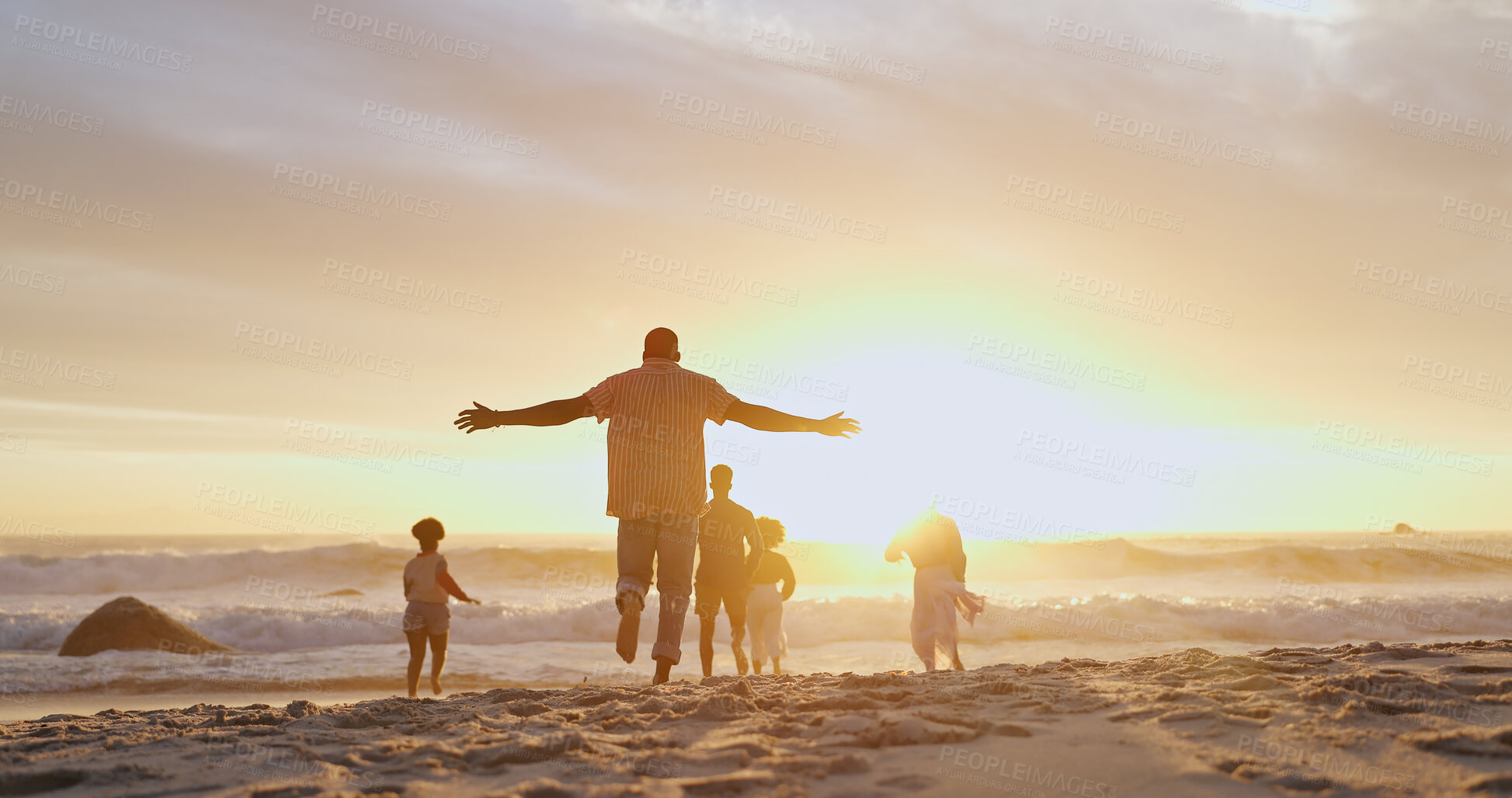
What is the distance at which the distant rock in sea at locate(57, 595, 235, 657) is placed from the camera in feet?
44.0

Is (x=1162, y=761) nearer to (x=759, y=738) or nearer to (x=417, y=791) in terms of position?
(x=759, y=738)

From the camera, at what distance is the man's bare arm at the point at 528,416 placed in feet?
19.0

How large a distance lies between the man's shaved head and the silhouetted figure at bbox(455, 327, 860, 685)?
15 centimetres

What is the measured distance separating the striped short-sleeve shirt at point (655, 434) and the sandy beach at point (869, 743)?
1.23 meters

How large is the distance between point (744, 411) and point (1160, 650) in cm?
1239

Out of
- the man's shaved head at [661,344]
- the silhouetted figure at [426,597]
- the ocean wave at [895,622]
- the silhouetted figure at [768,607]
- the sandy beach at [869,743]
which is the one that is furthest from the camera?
the ocean wave at [895,622]

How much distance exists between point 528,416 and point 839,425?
2.02 meters

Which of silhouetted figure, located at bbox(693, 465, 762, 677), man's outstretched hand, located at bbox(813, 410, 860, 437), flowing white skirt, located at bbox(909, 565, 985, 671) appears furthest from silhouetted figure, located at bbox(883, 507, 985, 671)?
man's outstretched hand, located at bbox(813, 410, 860, 437)

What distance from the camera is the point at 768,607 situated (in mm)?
10727

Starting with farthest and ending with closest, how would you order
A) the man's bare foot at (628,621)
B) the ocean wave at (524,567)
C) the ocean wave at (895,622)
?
1. the ocean wave at (524,567)
2. the ocean wave at (895,622)
3. the man's bare foot at (628,621)

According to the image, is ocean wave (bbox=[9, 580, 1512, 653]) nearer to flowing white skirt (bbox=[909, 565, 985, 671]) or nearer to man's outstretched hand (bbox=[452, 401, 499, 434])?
flowing white skirt (bbox=[909, 565, 985, 671])

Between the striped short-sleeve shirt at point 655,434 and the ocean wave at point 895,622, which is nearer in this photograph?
the striped short-sleeve shirt at point 655,434

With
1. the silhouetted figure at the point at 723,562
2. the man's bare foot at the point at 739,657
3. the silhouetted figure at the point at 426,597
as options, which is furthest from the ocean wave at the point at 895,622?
the silhouetted figure at the point at 723,562

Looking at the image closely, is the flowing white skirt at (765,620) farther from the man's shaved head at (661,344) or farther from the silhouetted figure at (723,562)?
the man's shaved head at (661,344)
